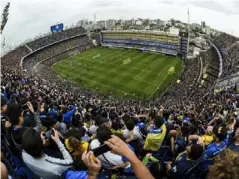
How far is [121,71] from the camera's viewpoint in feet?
254

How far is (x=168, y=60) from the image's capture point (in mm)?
86625

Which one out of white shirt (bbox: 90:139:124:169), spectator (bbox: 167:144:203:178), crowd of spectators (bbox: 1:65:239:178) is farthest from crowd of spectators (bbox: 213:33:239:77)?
white shirt (bbox: 90:139:124:169)

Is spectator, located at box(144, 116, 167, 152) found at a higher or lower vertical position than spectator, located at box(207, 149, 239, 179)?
lower

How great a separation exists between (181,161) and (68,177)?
8.05 feet

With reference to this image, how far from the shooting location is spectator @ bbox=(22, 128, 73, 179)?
5348mm

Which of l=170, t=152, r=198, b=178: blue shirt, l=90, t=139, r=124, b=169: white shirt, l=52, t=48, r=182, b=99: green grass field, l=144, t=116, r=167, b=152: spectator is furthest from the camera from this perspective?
l=52, t=48, r=182, b=99: green grass field

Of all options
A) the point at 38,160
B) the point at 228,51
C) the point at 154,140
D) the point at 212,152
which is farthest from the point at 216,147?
the point at 228,51

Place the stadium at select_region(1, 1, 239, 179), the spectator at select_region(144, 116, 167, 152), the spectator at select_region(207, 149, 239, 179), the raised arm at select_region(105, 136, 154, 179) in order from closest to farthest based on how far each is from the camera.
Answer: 1. the spectator at select_region(207, 149, 239, 179)
2. the raised arm at select_region(105, 136, 154, 179)
3. the stadium at select_region(1, 1, 239, 179)
4. the spectator at select_region(144, 116, 167, 152)

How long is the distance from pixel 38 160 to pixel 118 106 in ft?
103

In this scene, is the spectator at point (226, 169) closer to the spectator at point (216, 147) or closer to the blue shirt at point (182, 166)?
the blue shirt at point (182, 166)

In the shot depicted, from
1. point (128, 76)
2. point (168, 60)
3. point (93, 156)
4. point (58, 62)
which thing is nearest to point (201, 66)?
point (168, 60)

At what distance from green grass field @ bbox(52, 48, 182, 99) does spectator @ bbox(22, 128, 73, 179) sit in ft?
176

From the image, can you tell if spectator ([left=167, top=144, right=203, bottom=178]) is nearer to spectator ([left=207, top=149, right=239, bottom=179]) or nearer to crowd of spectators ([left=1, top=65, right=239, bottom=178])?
crowd of spectators ([left=1, top=65, right=239, bottom=178])

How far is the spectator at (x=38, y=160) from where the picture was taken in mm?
5348
